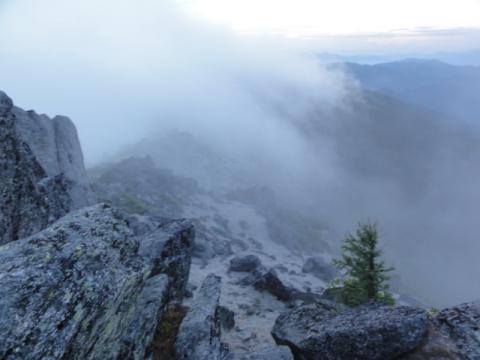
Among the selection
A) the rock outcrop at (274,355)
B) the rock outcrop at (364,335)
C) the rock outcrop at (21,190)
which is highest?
the rock outcrop at (21,190)

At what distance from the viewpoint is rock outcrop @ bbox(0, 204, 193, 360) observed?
311 inches

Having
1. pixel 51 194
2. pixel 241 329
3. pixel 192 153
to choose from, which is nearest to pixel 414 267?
pixel 192 153

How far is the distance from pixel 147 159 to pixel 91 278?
5456 inches

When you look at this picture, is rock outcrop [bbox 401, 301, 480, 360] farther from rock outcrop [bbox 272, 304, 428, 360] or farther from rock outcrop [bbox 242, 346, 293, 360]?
rock outcrop [bbox 242, 346, 293, 360]

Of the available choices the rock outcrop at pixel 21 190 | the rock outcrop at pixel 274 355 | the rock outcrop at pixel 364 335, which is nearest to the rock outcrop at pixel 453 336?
the rock outcrop at pixel 364 335

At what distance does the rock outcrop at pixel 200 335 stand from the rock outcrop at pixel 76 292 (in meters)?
2.23

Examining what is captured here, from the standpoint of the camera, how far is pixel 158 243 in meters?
22.4

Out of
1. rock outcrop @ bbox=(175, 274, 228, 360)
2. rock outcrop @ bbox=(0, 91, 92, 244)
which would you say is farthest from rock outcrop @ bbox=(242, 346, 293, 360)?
rock outcrop @ bbox=(0, 91, 92, 244)

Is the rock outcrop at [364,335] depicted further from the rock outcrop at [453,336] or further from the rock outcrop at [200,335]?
the rock outcrop at [200,335]

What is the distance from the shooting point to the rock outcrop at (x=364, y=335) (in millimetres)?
16406

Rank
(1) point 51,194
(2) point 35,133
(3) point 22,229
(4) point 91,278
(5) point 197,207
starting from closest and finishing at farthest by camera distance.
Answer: (4) point 91,278 → (3) point 22,229 → (1) point 51,194 → (2) point 35,133 → (5) point 197,207

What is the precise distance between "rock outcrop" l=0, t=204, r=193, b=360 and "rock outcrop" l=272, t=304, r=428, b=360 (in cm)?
831

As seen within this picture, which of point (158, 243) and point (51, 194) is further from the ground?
point (51, 194)

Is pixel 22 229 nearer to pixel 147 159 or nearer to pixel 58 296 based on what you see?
pixel 58 296
